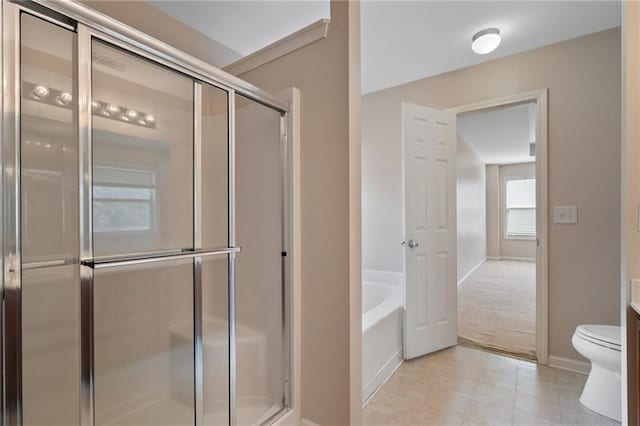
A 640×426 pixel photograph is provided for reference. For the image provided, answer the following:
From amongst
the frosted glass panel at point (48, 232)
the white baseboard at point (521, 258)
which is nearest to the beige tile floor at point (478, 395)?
the frosted glass panel at point (48, 232)

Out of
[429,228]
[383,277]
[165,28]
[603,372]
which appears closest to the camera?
[603,372]

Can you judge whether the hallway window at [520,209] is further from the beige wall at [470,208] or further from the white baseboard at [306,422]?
the white baseboard at [306,422]

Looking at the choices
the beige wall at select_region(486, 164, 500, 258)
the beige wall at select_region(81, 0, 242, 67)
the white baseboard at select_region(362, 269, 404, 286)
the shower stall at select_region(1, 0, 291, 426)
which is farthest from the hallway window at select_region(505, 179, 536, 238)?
the shower stall at select_region(1, 0, 291, 426)

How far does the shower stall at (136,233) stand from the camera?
0.93 metres

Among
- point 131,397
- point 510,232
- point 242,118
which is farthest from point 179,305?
point 510,232

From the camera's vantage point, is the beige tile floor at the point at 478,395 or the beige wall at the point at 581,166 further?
the beige wall at the point at 581,166

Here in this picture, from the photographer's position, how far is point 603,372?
5.78 feet

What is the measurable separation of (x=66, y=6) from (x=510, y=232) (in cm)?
865

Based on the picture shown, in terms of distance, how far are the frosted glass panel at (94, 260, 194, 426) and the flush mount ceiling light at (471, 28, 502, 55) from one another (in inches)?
98.3

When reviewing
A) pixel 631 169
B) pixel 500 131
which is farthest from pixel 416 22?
pixel 500 131

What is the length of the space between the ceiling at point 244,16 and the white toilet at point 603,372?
266cm

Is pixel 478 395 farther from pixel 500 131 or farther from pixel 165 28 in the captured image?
pixel 500 131

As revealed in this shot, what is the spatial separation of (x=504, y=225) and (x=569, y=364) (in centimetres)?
599

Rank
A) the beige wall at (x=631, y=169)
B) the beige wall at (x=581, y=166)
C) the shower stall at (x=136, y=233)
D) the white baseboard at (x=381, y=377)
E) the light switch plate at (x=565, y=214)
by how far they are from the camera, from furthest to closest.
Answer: the light switch plate at (x=565, y=214) → the beige wall at (x=581, y=166) → the white baseboard at (x=381, y=377) → the beige wall at (x=631, y=169) → the shower stall at (x=136, y=233)
